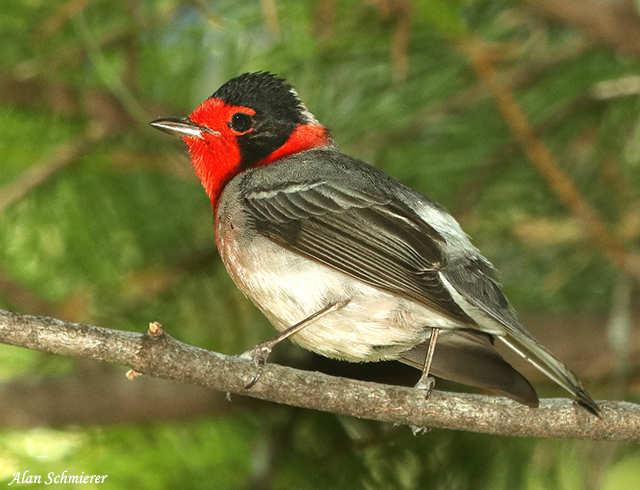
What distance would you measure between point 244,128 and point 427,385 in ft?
5.61

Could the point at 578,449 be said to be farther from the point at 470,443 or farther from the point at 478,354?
the point at 478,354

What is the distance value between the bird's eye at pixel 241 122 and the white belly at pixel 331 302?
0.93 metres

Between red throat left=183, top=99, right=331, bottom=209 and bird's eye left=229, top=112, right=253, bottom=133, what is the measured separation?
0.06ft

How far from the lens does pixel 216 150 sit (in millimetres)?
4203

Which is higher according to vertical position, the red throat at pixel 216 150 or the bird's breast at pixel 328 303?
the red throat at pixel 216 150

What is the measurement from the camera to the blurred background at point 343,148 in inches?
152

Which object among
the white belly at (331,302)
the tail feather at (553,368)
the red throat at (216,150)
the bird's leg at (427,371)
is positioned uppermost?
the red throat at (216,150)

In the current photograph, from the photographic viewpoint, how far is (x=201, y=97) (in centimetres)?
473

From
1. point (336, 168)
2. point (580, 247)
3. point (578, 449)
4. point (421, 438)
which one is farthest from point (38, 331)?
point (580, 247)

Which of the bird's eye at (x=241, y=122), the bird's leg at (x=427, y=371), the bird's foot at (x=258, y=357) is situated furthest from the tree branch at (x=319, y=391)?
the bird's eye at (x=241, y=122)

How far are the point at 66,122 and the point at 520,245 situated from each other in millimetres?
2702

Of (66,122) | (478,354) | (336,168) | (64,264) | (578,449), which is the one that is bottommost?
(578,449)

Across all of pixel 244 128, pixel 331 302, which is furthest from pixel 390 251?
pixel 244 128

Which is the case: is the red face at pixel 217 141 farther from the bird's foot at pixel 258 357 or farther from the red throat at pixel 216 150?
the bird's foot at pixel 258 357
